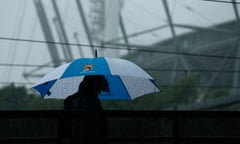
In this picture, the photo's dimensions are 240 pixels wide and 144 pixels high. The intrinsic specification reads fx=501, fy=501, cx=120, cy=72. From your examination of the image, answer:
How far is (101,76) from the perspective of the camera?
15.2ft

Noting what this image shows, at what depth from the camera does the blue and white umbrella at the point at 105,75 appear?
4930 millimetres

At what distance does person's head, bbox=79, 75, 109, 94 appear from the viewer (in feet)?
14.4

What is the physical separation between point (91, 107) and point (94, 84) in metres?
0.21

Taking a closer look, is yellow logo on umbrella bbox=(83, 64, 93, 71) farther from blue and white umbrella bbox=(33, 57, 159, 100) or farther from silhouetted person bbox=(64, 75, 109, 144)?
silhouetted person bbox=(64, 75, 109, 144)

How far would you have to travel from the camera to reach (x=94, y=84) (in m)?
4.46
